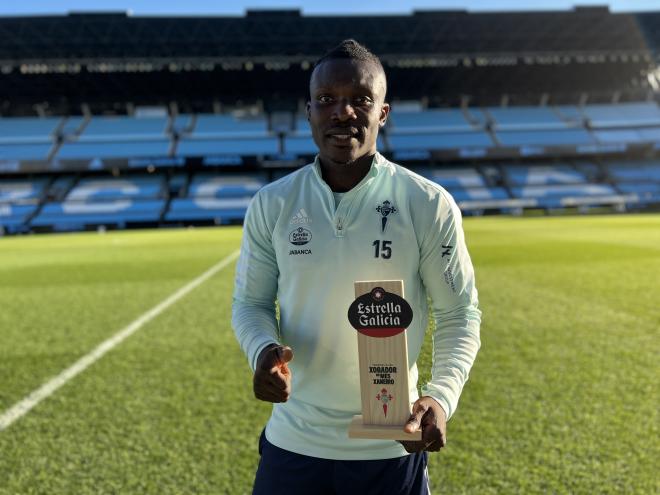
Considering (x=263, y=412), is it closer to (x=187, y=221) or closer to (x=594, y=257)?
(x=594, y=257)

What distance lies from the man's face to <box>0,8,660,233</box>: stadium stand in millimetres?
31557

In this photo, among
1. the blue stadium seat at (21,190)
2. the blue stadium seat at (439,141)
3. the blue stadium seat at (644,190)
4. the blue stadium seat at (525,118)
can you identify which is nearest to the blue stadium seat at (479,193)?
the blue stadium seat at (439,141)

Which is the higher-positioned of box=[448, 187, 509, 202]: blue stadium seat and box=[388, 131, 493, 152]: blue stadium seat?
box=[388, 131, 493, 152]: blue stadium seat

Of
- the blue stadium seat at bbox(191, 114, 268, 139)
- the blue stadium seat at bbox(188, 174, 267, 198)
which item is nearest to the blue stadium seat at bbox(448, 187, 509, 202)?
the blue stadium seat at bbox(188, 174, 267, 198)

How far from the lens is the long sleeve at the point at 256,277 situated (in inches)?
54.1

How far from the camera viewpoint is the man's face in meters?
1.21

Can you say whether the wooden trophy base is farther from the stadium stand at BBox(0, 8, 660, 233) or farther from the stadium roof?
the stadium roof

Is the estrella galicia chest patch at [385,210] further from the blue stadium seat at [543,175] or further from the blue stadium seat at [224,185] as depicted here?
the blue stadium seat at [543,175]

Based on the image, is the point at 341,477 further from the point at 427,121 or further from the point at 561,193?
the point at 427,121

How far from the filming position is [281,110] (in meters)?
40.2

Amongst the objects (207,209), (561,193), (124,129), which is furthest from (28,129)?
(561,193)

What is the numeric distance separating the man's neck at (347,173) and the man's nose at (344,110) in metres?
0.15

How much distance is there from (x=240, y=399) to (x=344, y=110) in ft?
9.00

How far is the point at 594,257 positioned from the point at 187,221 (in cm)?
2562
